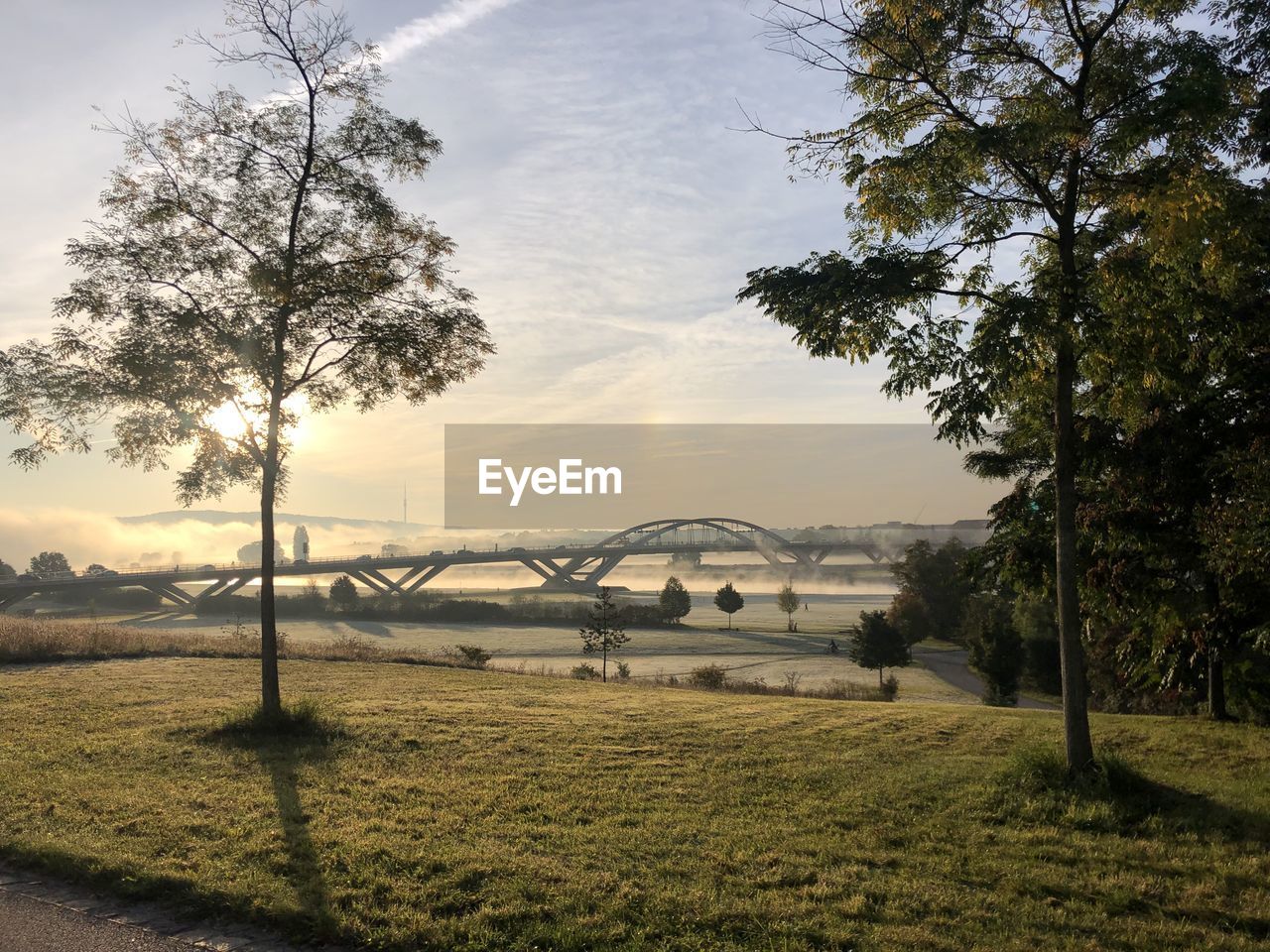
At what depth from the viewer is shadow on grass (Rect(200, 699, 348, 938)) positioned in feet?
23.0

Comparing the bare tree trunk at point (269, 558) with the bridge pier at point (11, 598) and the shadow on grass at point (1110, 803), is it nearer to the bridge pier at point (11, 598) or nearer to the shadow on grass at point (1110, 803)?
the shadow on grass at point (1110, 803)

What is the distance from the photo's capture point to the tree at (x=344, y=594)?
337 ft

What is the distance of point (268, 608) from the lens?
49.5ft

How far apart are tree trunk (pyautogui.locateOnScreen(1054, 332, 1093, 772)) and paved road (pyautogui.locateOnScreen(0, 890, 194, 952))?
1113cm

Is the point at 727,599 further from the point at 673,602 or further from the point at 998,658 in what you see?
the point at 998,658

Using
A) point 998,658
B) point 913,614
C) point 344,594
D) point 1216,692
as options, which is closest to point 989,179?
point 1216,692

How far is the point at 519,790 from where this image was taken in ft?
36.1

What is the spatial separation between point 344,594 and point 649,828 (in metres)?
101

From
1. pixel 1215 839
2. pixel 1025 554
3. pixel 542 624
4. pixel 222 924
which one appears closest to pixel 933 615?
pixel 542 624

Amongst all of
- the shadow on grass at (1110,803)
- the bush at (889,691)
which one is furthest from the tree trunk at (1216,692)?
the bush at (889,691)

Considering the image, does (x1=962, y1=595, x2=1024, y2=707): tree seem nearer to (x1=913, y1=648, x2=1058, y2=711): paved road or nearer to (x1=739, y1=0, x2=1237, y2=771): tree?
(x1=913, y1=648, x2=1058, y2=711): paved road

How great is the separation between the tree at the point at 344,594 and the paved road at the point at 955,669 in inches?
2687

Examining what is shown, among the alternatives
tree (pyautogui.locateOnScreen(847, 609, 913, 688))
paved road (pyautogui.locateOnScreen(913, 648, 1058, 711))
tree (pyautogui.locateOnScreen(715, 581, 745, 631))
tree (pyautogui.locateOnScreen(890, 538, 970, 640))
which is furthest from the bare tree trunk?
tree (pyautogui.locateOnScreen(715, 581, 745, 631))

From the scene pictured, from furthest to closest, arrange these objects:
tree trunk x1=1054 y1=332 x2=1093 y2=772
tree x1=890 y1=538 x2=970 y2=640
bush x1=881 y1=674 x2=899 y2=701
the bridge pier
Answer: the bridge pier < tree x1=890 y1=538 x2=970 y2=640 < bush x1=881 y1=674 x2=899 y2=701 < tree trunk x1=1054 y1=332 x2=1093 y2=772
